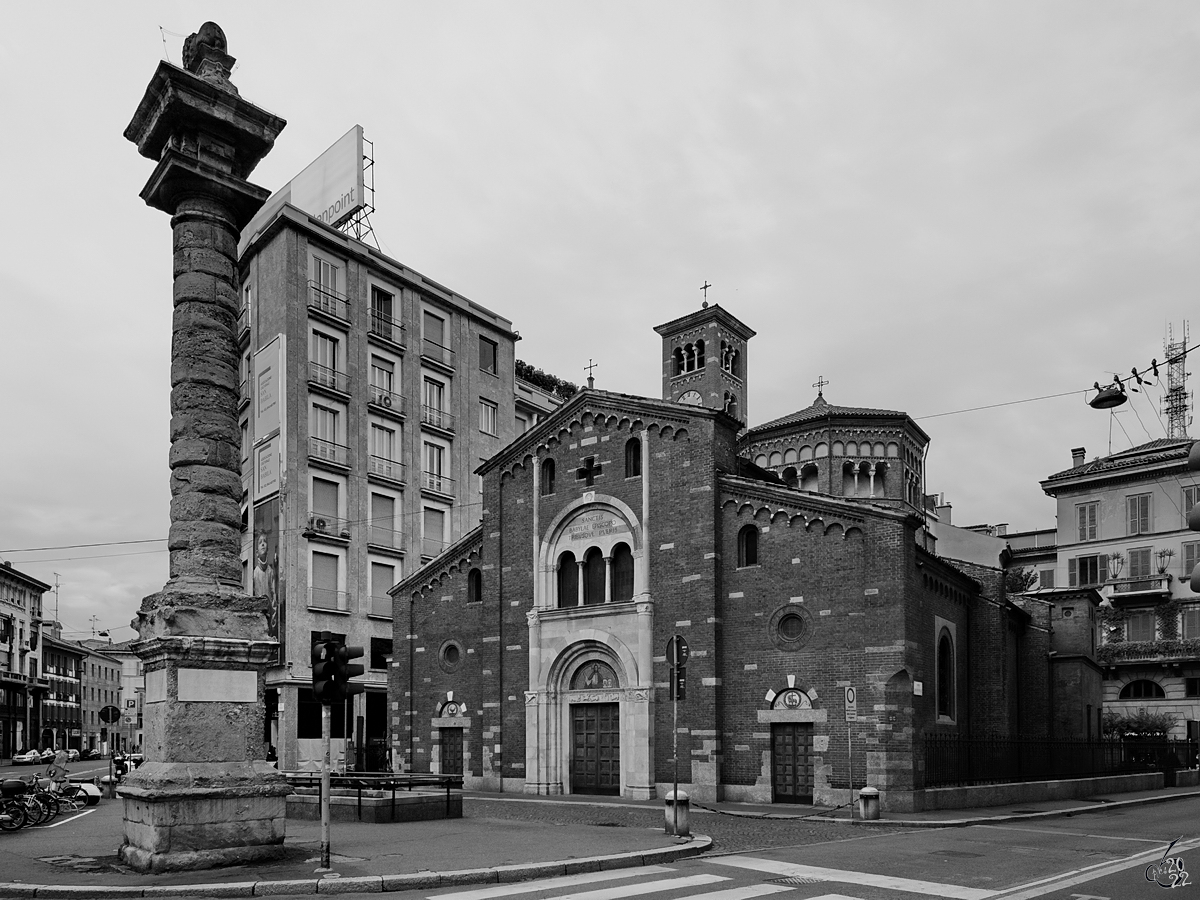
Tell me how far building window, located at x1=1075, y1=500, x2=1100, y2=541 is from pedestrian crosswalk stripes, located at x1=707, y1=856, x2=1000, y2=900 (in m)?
45.1

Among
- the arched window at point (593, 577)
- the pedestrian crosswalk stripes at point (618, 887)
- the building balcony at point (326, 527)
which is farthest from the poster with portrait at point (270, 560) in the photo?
the pedestrian crosswalk stripes at point (618, 887)

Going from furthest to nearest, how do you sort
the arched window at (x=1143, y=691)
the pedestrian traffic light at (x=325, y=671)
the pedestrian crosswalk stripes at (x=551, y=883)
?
1. the arched window at (x=1143, y=691)
2. the pedestrian traffic light at (x=325, y=671)
3. the pedestrian crosswalk stripes at (x=551, y=883)

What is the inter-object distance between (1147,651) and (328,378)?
127ft

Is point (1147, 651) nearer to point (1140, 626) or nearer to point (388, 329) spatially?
point (1140, 626)

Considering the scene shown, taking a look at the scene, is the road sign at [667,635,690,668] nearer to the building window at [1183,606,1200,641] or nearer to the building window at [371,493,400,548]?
the building window at [371,493,400,548]

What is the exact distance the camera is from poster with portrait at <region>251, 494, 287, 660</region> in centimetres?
4188

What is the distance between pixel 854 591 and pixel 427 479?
88.6 feet

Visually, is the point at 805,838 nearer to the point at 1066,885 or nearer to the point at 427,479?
the point at 1066,885

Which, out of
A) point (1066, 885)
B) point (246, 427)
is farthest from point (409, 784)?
point (246, 427)

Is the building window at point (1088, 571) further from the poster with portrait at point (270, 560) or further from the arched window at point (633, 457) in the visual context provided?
the poster with portrait at point (270, 560)

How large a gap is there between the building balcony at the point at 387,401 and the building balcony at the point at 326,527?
5.27 meters

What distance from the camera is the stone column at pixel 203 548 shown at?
1425 centimetres

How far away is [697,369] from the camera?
57219 mm

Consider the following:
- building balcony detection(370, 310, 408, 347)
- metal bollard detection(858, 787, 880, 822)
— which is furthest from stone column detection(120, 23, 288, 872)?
building balcony detection(370, 310, 408, 347)
